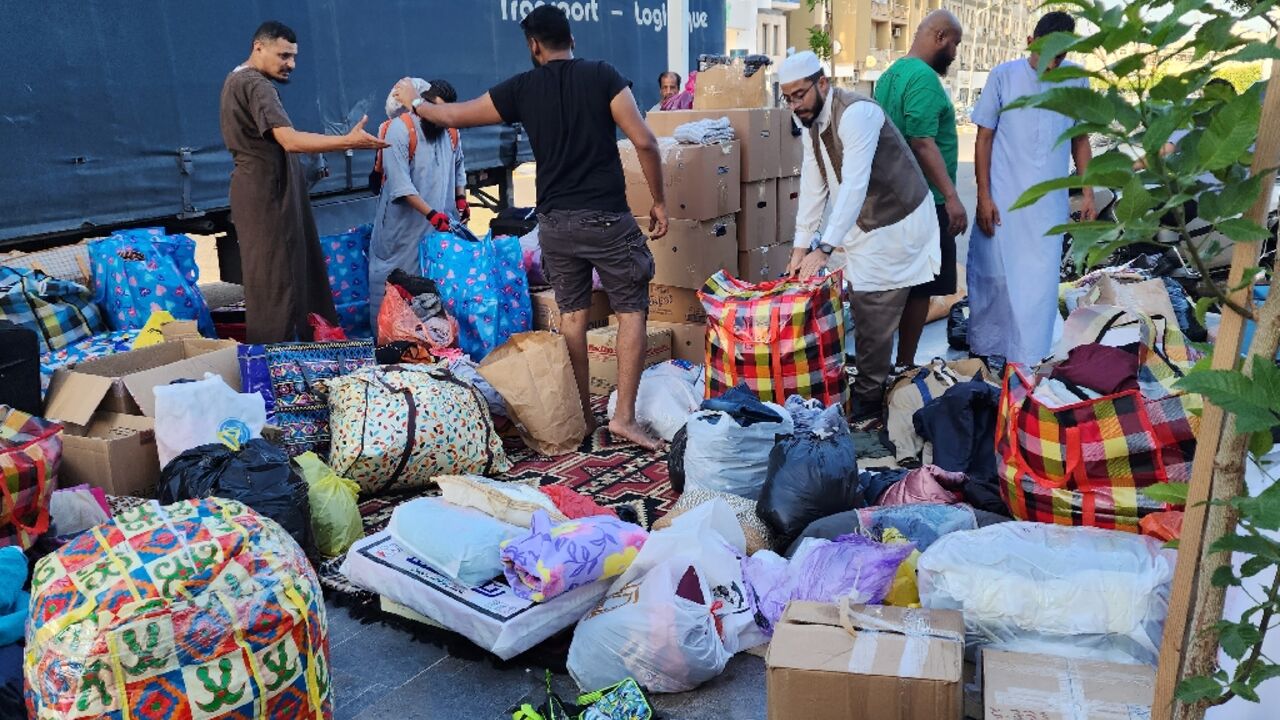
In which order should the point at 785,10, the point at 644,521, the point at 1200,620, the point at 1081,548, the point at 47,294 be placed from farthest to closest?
the point at 785,10 < the point at 47,294 < the point at 644,521 < the point at 1081,548 < the point at 1200,620

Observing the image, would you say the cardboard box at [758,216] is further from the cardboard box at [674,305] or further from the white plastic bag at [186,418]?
the white plastic bag at [186,418]

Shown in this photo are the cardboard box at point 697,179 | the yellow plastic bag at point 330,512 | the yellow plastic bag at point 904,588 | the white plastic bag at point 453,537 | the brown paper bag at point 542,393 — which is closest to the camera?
the yellow plastic bag at point 904,588

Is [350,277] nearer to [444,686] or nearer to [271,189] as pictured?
[271,189]

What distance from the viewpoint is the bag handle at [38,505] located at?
2.88m

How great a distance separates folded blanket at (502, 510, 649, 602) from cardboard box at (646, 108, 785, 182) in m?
3.45

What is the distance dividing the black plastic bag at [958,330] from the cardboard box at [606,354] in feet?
5.88

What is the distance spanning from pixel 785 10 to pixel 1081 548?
144 feet

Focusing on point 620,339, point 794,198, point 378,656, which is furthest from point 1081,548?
point 794,198

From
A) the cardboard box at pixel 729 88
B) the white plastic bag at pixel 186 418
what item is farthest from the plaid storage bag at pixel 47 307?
the cardboard box at pixel 729 88

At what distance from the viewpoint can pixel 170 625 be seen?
6.56 ft

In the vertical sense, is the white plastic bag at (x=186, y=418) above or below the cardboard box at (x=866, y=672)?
above

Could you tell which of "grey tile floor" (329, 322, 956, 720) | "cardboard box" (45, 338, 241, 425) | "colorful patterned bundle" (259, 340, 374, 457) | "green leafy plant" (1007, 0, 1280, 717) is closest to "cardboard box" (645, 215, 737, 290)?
"colorful patterned bundle" (259, 340, 374, 457)

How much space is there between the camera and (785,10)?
43.5m

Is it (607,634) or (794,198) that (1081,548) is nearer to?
(607,634)
